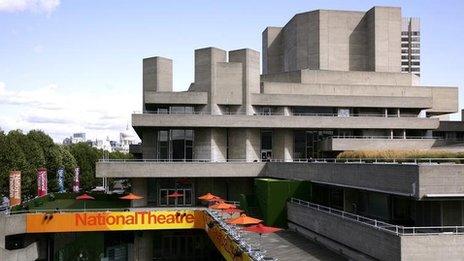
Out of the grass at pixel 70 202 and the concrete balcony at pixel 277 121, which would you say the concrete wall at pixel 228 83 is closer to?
the concrete balcony at pixel 277 121

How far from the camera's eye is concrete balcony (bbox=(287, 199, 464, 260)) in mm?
24297

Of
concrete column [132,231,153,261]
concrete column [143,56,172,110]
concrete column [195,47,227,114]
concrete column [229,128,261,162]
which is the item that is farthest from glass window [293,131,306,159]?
concrete column [132,231,153,261]

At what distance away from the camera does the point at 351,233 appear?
29891mm

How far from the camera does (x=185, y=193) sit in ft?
191

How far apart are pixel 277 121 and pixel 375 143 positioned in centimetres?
1194

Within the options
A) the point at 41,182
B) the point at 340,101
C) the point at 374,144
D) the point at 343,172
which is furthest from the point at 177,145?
the point at 343,172

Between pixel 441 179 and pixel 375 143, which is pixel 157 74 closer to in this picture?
pixel 375 143

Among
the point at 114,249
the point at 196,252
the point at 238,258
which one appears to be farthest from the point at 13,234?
the point at 238,258

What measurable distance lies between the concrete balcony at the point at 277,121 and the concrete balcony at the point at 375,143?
5.67ft

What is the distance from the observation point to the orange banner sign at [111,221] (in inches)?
1882

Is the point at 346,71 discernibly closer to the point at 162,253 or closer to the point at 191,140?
the point at 191,140

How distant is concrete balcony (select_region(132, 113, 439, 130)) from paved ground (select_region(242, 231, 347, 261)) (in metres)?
20.2

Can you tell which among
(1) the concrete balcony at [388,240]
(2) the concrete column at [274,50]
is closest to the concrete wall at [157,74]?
(2) the concrete column at [274,50]

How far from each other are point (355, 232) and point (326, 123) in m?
31.9
